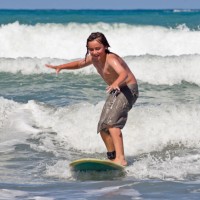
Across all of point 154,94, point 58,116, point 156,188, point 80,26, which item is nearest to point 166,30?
point 80,26

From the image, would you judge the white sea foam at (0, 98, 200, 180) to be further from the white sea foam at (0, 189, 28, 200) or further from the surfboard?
the white sea foam at (0, 189, 28, 200)

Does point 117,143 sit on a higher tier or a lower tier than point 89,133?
lower

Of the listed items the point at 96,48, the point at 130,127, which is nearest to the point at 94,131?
the point at 130,127

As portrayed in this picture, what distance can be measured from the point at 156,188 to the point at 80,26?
2045 cm

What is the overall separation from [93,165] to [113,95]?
31.2 inches

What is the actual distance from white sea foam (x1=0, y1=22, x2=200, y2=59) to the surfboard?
630 inches

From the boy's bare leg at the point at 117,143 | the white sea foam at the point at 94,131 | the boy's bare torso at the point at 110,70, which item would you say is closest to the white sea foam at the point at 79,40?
the white sea foam at the point at 94,131

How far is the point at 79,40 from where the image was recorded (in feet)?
79.0

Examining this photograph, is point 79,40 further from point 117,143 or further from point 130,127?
point 117,143

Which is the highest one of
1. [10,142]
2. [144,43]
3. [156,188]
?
[144,43]

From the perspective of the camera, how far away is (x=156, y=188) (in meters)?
5.79

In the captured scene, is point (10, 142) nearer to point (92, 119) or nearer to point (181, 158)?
point (92, 119)

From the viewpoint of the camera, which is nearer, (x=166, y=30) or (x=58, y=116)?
(x=58, y=116)

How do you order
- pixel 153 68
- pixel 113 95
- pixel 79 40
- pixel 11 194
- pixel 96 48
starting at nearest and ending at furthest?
pixel 11 194 → pixel 96 48 → pixel 113 95 → pixel 153 68 → pixel 79 40
